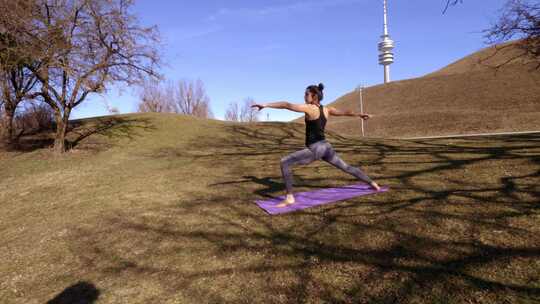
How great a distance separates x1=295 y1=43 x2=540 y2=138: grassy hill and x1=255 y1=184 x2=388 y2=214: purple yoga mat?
3391cm

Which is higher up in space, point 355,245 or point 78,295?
point 355,245

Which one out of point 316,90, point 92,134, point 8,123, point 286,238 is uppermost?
point 8,123

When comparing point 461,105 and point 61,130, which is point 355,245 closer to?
point 61,130

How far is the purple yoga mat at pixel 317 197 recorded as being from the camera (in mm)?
5738

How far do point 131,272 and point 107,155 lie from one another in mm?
12778

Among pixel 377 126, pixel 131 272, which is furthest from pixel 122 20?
pixel 377 126

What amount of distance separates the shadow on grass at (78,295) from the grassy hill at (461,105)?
3905 cm

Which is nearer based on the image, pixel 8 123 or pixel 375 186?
pixel 375 186

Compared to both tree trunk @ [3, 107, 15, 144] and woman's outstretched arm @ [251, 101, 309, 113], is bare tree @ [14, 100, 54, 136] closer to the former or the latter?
tree trunk @ [3, 107, 15, 144]

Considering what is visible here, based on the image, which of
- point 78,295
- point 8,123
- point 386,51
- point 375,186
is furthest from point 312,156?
point 386,51

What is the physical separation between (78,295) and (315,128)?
4.39 m

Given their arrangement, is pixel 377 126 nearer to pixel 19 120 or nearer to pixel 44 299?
pixel 19 120

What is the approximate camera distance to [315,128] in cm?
551

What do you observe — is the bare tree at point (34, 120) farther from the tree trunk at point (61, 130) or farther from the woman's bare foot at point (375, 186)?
the woman's bare foot at point (375, 186)
